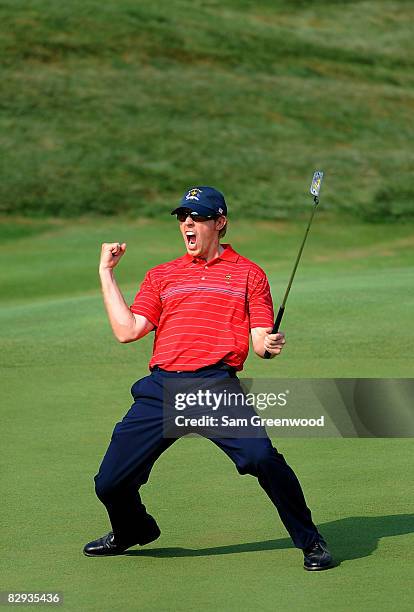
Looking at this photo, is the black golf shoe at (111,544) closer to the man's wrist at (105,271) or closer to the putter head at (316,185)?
the man's wrist at (105,271)

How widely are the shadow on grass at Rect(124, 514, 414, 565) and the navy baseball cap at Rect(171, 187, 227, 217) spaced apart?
6.08ft

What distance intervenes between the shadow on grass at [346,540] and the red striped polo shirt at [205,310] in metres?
1.07

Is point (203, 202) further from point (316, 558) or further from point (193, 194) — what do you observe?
point (316, 558)

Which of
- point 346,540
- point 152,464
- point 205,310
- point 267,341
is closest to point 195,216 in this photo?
point 205,310

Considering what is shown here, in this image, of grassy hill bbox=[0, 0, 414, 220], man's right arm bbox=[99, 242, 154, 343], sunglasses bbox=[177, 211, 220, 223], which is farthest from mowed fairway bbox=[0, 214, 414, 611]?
grassy hill bbox=[0, 0, 414, 220]

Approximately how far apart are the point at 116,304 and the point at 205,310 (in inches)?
18.5

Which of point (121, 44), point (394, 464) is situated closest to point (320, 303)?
point (394, 464)

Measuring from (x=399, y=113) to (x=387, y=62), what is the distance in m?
5.08

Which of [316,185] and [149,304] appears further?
[149,304]

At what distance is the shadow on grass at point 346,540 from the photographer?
7.29 m

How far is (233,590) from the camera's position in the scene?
6.56m

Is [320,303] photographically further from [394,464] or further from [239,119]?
[239,119]

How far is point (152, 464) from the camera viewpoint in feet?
23.0

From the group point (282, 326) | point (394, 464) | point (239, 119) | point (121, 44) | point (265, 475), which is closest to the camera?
point (265, 475)
